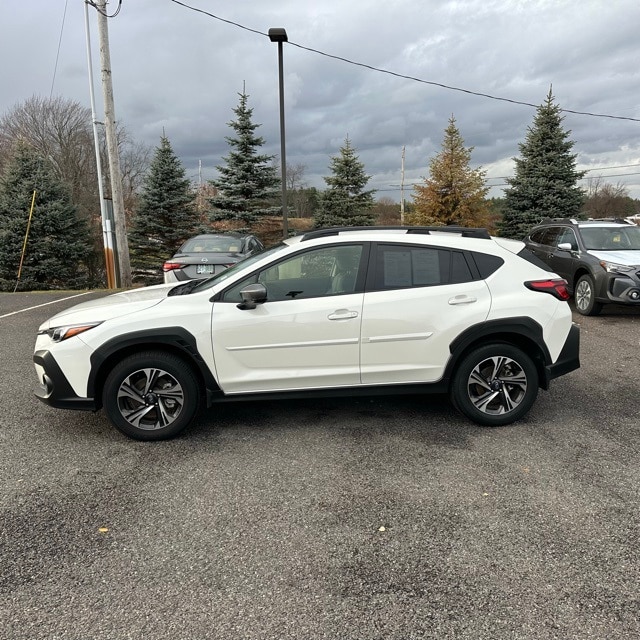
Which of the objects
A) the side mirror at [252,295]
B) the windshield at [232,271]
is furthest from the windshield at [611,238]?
the side mirror at [252,295]

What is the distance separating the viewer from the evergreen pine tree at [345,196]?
2578 centimetres

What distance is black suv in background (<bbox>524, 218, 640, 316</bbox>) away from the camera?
Answer: 26.6ft

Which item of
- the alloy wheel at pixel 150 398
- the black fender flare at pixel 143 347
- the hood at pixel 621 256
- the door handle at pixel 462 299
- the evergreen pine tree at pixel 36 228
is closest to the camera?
the black fender flare at pixel 143 347

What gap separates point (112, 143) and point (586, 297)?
12.0 meters

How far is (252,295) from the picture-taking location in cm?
375

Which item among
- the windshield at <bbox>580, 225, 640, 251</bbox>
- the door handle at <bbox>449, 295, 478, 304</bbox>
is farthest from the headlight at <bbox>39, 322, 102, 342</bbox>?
the windshield at <bbox>580, 225, 640, 251</bbox>

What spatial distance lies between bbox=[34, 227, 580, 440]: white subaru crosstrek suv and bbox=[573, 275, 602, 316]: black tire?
16.9 feet

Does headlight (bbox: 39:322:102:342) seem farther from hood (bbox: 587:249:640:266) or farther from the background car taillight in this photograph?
hood (bbox: 587:249:640:266)

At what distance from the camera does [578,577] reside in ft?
7.86

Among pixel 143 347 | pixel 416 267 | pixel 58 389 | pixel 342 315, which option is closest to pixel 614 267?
pixel 416 267

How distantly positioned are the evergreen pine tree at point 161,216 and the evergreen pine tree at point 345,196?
22.2 ft

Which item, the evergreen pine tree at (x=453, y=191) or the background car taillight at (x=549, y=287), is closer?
the background car taillight at (x=549, y=287)

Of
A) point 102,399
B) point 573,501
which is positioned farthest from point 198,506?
point 573,501

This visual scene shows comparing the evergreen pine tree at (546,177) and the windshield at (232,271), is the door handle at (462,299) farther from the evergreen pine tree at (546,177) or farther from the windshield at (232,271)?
the evergreen pine tree at (546,177)
